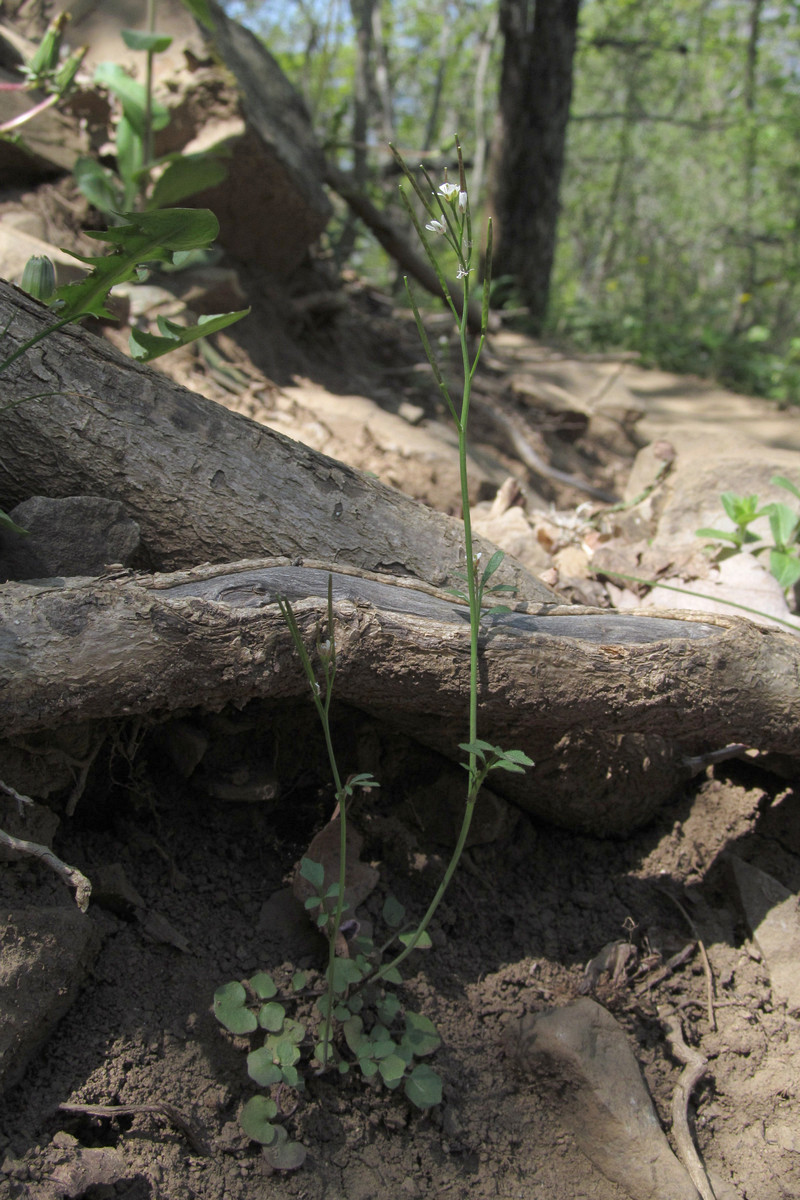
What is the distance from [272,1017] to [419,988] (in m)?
0.32

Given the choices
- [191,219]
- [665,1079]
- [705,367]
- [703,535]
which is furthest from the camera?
[705,367]

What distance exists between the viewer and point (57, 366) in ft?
5.44

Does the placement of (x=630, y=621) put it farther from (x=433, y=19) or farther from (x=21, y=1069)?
(x=433, y=19)

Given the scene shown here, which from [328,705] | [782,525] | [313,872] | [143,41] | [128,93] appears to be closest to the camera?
[328,705]

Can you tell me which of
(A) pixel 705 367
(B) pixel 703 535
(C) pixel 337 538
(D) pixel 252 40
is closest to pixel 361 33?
(D) pixel 252 40

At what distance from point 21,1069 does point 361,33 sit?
23.1 feet

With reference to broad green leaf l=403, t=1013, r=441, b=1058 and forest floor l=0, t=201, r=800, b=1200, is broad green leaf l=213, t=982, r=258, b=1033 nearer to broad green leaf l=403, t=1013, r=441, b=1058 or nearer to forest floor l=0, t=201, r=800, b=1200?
forest floor l=0, t=201, r=800, b=1200

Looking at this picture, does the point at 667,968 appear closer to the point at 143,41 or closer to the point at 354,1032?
the point at 354,1032

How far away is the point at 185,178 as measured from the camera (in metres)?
3.09

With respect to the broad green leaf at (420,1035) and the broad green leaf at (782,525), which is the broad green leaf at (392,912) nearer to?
the broad green leaf at (420,1035)

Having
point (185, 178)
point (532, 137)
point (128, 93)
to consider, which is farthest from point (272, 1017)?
point (532, 137)

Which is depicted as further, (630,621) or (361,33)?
(361,33)

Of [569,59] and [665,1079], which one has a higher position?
[569,59]

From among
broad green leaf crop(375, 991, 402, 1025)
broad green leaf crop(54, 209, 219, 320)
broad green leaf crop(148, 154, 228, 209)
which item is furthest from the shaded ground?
broad green leaf crop(148, 154, 228, 209)
